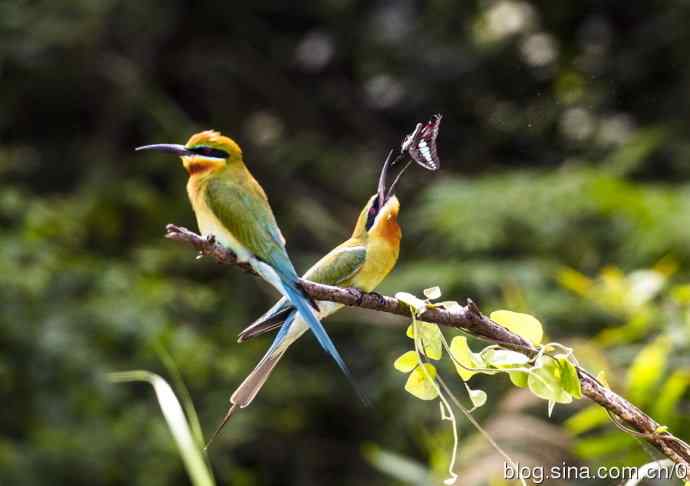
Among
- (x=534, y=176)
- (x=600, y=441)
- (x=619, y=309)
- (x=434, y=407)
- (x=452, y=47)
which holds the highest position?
(x=452, y=47)

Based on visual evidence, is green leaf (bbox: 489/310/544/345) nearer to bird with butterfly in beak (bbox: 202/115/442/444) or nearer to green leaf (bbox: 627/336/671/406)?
bird with butterfly in beak (bbox: 202/115/442/444)

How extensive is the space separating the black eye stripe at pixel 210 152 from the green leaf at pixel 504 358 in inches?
16.4

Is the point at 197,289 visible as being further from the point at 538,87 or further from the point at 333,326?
the point at 538,87

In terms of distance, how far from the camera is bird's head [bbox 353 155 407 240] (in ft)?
3.19

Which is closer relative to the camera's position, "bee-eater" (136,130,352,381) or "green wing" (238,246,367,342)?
"green wing" (238,246,367,342)

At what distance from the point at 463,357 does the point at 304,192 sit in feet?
12.2

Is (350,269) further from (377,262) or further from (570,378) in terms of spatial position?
(570,378)

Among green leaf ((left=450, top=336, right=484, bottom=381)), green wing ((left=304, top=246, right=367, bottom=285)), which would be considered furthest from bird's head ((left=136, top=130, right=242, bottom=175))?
green leaf ((left=450, top=336, right=484, bottom=381))

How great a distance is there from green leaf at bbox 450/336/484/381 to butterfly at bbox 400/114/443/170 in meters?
0.20

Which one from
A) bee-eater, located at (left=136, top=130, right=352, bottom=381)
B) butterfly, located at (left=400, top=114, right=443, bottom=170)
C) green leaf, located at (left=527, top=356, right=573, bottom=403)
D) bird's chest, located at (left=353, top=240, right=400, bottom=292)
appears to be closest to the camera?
butterfly, located at (left=400, top=114, right=443, bottom=170)

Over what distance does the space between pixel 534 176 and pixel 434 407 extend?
3.02 feet

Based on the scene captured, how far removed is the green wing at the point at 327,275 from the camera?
1044 mm

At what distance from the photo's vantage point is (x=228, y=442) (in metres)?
4.16

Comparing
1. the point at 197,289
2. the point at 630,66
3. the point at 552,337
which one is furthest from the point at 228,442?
the point at 630,66
